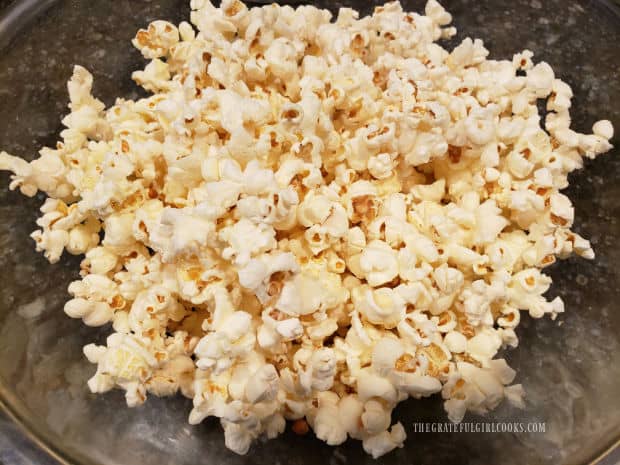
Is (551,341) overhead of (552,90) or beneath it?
beneath

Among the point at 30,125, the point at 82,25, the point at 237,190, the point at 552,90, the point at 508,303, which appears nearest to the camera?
the point at 237,190

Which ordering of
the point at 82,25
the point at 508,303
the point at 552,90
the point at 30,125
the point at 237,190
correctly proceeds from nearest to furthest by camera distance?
the point at 237,190
the point at 508,303
the point at 552,90
the point at 30,125
the point at 82,25

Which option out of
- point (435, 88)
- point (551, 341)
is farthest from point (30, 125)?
point (551, 341)

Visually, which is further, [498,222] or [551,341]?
[551,341]

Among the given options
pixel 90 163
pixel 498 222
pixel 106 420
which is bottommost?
pixel 106 420

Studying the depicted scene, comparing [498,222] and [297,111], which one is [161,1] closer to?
[297,111]

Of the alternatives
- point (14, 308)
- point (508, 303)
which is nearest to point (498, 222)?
point (508, 303)
